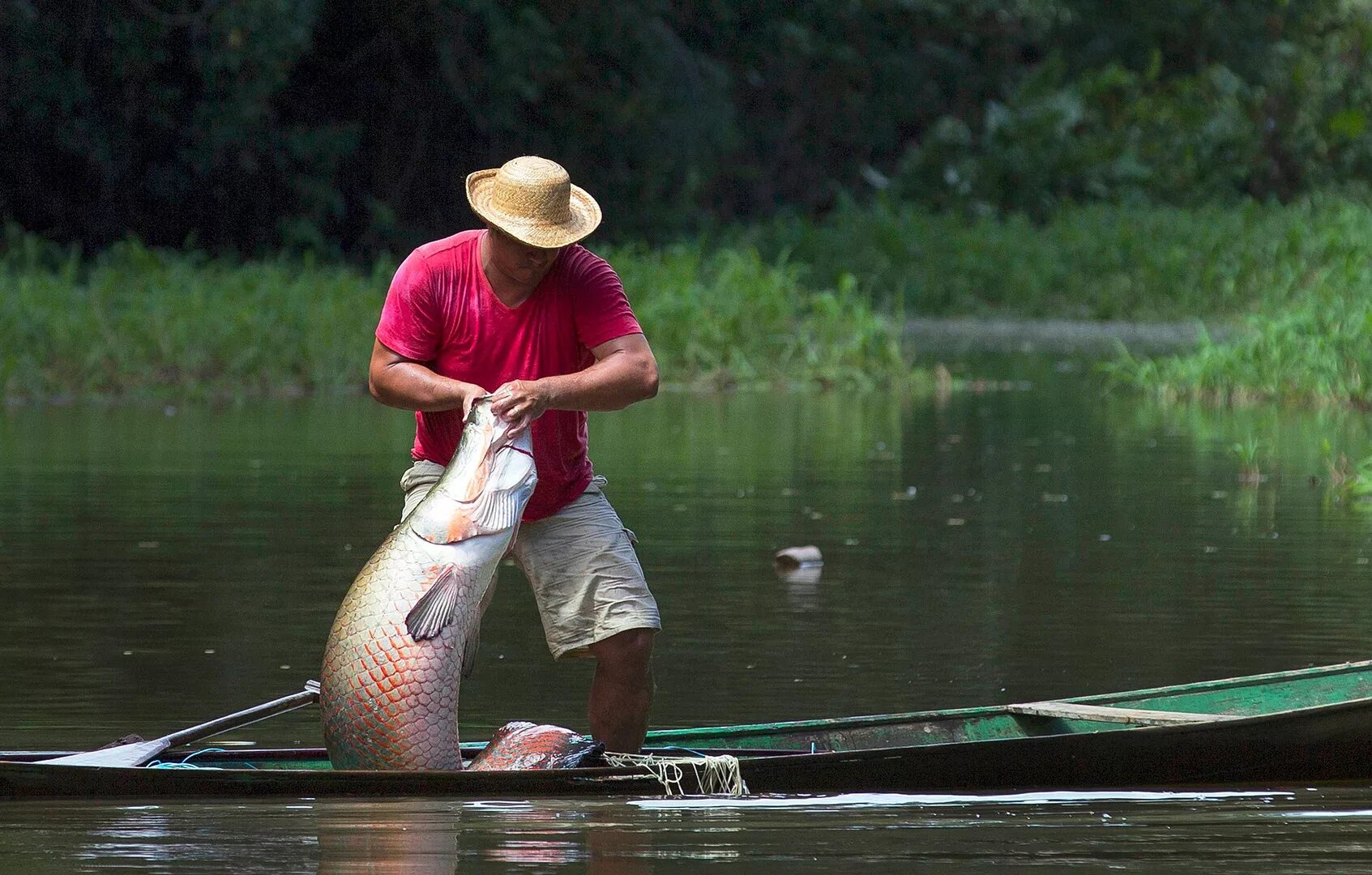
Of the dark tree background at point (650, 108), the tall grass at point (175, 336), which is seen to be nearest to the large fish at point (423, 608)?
the tall grass at point (175, 336)

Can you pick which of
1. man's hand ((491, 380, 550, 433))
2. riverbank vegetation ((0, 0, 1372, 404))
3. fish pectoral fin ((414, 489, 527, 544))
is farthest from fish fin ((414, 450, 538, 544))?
riverbank vegetation ((0, 0, 1372, 404))

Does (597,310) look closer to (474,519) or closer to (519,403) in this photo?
(519,403)

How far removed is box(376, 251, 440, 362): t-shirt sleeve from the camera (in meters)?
6.26

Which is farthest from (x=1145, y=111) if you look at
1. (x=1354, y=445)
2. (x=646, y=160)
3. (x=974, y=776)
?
(x=974, y=776)

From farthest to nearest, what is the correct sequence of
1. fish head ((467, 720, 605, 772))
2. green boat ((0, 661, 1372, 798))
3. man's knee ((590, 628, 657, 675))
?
man's knee ((590, 628, 657, 675)), fish head ((467, 720, 605, 772)), green boat ((0, 661, 1372, 798))

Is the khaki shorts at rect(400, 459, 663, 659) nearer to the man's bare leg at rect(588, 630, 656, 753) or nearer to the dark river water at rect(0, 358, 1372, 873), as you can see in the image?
the man's bare leg at rect(588, 630, 656, 753)

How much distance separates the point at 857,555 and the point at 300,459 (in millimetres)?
5298

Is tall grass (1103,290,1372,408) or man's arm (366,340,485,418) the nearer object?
man's arm (366,340,485,418)

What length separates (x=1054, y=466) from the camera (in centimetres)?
1538

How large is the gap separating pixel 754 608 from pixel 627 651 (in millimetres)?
3484

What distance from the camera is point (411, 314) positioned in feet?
20.6

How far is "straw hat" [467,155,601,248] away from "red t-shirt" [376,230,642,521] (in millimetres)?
→ 180

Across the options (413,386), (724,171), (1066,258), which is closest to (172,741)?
(413,386)

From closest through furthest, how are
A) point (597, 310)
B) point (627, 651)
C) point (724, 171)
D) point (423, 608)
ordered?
point (423, 608), point (597, 310), point (627, 651), point (724, 171)
